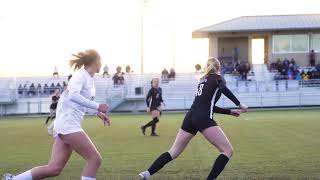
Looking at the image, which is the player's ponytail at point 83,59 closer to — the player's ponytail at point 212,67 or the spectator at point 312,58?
the player's ponytail at point 212,67

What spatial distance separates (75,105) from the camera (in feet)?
25.2

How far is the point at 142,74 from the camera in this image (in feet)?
165

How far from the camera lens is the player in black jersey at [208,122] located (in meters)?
8.89

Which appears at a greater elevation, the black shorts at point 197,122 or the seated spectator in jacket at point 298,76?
the seated spectator in jacket at point 298,76

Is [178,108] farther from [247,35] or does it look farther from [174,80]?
[247,35]

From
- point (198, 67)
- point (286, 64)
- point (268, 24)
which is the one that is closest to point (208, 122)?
point (286, 64)

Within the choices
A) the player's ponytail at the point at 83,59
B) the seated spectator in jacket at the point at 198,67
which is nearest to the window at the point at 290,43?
the seated spectator in jacket at the point at 198,67

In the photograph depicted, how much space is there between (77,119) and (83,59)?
83cm

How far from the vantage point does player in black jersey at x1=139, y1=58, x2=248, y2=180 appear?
889cm

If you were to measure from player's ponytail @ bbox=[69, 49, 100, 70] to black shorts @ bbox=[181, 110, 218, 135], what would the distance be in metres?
1.86

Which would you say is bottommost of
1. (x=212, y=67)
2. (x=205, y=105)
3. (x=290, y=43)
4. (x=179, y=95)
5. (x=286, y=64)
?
(x=179, y=95)

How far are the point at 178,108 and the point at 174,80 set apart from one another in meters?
4.94

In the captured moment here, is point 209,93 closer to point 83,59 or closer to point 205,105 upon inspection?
point 205,105

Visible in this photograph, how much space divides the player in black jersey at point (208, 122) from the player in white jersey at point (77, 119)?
1.64 metres
